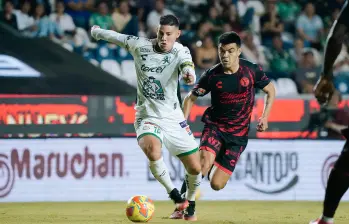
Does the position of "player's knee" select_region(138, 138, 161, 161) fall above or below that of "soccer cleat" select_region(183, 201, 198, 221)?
above

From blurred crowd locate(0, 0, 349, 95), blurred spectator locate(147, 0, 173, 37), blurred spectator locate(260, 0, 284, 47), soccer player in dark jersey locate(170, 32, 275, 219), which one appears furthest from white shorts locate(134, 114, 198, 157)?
blurred spectator locate(260, 0, 284, 47)

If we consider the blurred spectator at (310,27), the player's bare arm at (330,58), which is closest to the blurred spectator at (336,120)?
the blurred spectator at (310,27)

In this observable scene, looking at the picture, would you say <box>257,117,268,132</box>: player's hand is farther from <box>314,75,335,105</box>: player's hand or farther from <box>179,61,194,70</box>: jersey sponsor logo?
<box>314,75,335,105</box>: player's hand

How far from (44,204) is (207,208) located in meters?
2.73

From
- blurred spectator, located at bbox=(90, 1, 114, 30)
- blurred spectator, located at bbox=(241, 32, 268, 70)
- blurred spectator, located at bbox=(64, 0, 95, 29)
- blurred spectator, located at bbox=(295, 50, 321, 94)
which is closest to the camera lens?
blurred spectator, located at bbox=(295, 50, 321, 94)

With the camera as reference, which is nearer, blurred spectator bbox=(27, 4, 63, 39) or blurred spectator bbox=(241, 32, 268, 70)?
blurred spectator bbox=(27, 4, 63, 39)

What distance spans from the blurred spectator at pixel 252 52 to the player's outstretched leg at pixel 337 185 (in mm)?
11372

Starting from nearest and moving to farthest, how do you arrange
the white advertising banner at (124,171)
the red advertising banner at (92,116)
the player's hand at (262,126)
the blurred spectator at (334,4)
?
the player's hand at (262,126), the red advertising banner at (92,116), the white advertising banner at (124,171), the blurred spectator at (334,4)

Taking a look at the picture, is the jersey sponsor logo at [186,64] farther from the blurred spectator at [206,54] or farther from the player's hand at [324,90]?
the blurred spectator at [206,54]

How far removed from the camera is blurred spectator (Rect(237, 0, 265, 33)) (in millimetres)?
18062

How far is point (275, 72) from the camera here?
16125mm

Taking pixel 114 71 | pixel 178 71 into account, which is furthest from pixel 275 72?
pixel 178 71

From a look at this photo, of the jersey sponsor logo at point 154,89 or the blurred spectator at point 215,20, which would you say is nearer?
the jersey sponsor logo at point 154,89

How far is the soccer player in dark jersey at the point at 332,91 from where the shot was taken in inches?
203
